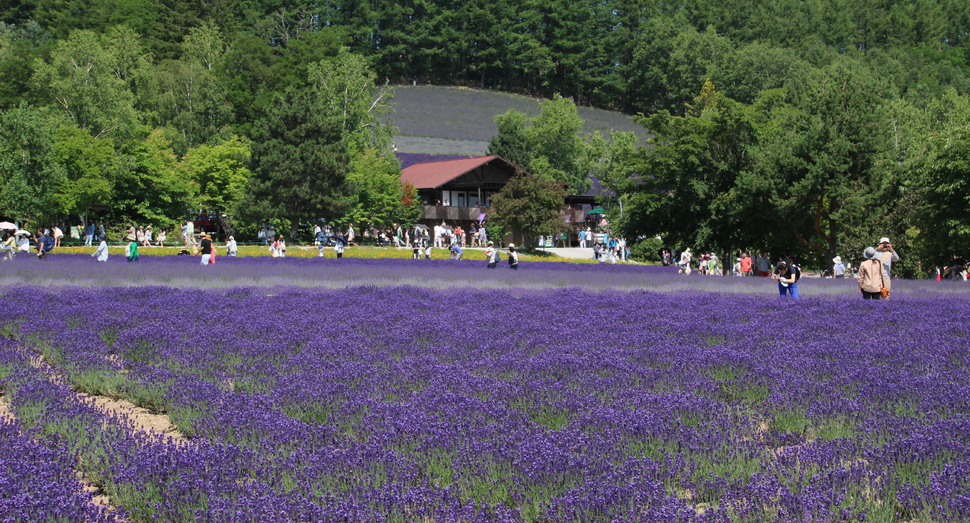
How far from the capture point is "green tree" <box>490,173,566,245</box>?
193ft

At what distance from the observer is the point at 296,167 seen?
52125 mm

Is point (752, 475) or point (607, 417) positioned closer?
point (752, 475)

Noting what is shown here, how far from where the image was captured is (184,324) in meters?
12.9

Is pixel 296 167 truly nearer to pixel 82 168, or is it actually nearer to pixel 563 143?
pixel 82 168

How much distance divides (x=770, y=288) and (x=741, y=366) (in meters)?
14.8

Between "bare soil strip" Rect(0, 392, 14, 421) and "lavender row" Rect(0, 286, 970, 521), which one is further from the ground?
"lavender row" Rect(0, 286, 970, 521)

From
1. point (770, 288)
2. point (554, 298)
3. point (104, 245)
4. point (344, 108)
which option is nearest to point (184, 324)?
point (554, 298)

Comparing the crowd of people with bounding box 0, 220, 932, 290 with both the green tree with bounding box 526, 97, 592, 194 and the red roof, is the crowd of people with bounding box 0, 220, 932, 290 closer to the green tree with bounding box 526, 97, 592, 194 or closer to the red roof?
the red roof

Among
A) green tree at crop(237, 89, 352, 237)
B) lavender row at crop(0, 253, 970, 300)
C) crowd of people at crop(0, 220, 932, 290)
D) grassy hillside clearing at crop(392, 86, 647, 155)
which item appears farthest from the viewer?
grassy hillside clearing at crop(392, 86, 647, 155)

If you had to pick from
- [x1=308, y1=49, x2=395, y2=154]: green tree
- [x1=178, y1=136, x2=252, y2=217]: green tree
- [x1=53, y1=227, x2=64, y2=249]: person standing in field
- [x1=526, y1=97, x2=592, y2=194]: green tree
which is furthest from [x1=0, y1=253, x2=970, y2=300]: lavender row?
[x1=526, y1=97, x2=592, y2=194]: green tree

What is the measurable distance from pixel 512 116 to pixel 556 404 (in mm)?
81093

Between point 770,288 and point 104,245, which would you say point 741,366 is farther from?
point 104,245

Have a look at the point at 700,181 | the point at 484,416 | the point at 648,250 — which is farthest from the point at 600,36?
the point at 484,416

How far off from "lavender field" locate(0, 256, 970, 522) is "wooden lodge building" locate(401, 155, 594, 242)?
5826 centimetres
